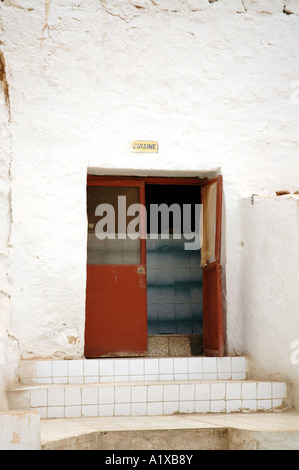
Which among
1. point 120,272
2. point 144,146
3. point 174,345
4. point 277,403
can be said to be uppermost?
point 144,146

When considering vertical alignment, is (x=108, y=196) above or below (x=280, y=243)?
above

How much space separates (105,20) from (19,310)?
3.14 m

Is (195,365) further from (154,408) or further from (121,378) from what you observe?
(154,408)

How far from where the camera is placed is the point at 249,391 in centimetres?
603

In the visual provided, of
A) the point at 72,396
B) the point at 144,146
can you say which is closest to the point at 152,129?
the point at 144,146

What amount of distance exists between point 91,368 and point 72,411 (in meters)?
0.68

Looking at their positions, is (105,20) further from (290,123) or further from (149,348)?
(149,348)

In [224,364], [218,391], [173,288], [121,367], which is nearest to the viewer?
[218,391]

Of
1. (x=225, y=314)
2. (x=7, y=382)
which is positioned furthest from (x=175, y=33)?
(x=7, y=382)

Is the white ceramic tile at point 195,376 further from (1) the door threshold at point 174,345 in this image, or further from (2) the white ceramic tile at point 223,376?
(1) the door threshold at point 174,345

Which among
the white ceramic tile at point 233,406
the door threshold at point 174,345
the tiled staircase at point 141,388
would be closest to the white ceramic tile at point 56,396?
the tiled staircase at point 141,388

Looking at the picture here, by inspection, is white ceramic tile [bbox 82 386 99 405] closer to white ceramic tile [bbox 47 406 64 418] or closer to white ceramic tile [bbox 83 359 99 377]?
white ceramic tile [bbox 47 406 64 418]
